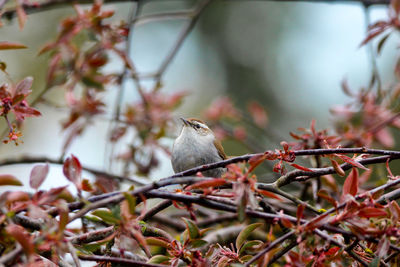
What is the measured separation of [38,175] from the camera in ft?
4.89

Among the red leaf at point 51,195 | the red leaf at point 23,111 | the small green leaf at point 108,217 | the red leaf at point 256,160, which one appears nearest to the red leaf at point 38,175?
the red leaf at point 51,195

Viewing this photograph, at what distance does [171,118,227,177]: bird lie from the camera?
3703 millimetres

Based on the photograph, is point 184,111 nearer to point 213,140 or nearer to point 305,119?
point 305,119

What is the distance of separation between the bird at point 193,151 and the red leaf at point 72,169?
1.89 metres

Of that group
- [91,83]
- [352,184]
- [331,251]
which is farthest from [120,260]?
[91,83]

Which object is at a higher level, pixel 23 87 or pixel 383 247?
pixel 23 87

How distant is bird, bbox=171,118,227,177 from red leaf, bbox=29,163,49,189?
203cm

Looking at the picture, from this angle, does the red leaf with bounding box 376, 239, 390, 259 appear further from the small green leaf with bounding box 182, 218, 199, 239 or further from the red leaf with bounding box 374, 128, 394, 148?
the red leaf with bounding box 374, 128, 394, 148

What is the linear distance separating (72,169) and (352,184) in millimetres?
1025

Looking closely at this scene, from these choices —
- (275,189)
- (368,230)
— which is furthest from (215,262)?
(368,230)

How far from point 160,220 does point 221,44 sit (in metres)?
9.46

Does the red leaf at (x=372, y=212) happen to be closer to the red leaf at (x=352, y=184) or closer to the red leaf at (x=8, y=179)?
the red leaf at (x=352, y=184)

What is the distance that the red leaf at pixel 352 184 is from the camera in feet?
5.41

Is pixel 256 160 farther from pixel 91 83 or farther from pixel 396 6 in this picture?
pixel 91 83
